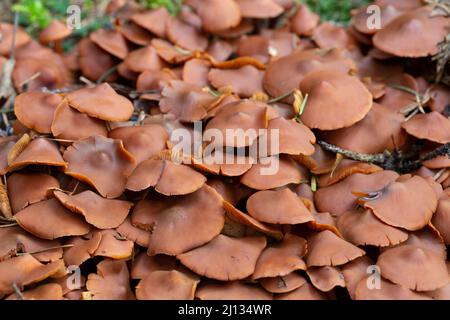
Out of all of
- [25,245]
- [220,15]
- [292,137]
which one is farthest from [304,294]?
[220,15]

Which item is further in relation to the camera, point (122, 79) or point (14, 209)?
point (122, 79)

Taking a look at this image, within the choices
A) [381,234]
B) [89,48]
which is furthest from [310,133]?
[89,48]

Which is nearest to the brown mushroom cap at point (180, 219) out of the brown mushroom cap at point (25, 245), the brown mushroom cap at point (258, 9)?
the brown mushroom cap at point (25, 245)

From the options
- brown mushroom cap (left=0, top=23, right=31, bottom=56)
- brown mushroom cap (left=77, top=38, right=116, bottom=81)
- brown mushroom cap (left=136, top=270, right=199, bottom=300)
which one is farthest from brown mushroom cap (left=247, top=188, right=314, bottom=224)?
brown mushroom cap (left=0, top=23, right=31, bottom=56)

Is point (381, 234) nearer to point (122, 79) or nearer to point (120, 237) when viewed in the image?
point (120, 237)

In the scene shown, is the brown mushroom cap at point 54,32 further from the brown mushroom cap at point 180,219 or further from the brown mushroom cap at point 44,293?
the brown mushroom cap at point 44,293

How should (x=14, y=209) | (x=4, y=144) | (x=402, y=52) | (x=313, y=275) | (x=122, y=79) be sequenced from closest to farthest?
1. (x=313, y=275)
2. (x=14, y=209)
3. (x=4, y=144)
4. (x=402, y=52)
5. (x=122, y=79)
